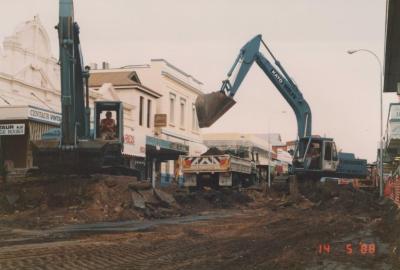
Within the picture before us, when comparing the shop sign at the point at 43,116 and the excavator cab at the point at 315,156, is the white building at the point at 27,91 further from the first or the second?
the excavator cab at the point at 315,156

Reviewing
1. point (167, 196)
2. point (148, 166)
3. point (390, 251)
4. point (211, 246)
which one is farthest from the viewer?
point (148, 166)

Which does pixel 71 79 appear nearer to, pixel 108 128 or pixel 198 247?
pixel 108 128

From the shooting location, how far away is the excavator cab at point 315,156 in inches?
1275

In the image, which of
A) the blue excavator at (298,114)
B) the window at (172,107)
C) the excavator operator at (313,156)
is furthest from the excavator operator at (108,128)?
the window at (172,107)

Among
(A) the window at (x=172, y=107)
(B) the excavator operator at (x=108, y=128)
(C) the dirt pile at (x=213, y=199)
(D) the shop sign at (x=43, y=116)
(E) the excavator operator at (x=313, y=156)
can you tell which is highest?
(A) the window at (x=172, y=107)

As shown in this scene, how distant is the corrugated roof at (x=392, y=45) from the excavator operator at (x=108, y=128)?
1065 cm

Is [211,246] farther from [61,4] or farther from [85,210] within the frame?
[61,4]

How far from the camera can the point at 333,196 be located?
32.1 m

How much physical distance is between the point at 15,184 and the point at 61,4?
672cm

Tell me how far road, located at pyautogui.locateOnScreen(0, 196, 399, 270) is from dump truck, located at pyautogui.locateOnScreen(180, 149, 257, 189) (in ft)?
54.4

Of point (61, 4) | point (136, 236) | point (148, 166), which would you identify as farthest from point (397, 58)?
point (148, 166)
